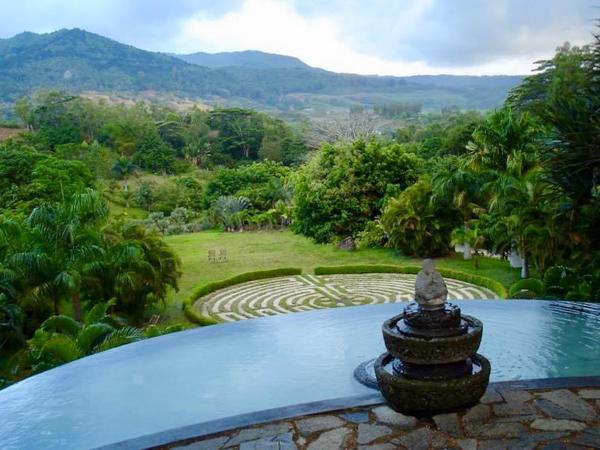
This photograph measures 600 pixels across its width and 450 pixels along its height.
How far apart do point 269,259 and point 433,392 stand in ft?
53.3

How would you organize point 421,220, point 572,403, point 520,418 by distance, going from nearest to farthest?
point 520,418 < point 572,403 < point 421,220

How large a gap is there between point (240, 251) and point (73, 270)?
1179 cm

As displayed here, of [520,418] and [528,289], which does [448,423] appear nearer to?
[520,418]

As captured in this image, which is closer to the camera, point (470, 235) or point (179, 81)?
point (470, 235)

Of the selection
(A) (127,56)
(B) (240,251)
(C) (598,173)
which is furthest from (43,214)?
(A) (127,56)

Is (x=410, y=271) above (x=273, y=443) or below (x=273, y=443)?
below

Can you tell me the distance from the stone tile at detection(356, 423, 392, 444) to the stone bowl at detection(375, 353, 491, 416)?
0.22m

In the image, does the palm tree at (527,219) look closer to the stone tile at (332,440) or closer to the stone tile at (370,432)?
the stone tile at (370,432)

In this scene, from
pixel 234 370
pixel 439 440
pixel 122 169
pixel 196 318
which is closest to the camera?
pixel 439 440

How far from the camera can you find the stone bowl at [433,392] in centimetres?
379

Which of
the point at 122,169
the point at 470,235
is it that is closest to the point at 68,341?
the point at 470,235

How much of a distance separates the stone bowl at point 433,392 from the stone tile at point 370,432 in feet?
0.73

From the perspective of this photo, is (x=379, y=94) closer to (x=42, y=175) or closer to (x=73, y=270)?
(x=42, y=175)

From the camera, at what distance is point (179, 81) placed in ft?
447
